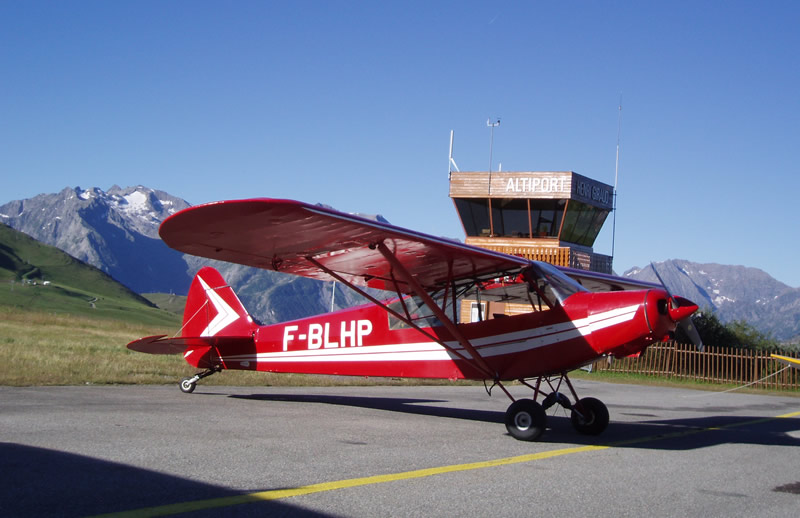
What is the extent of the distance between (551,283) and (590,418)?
193cm

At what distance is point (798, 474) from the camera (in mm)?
7441

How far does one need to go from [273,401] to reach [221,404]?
1.31m

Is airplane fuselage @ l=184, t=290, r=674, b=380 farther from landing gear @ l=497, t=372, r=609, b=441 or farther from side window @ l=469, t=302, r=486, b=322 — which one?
landing gear @ l=497, t=372, r=609, b=441

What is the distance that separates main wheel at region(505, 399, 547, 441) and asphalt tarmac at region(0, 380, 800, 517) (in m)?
0.15

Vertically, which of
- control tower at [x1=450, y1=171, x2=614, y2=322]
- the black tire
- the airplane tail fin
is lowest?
the black tire

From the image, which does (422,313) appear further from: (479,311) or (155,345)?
(155,345)

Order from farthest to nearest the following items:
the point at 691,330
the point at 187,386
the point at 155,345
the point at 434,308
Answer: the point at 187,386 → the point at 155,345 → the point at 691,330 → the point at 434,308

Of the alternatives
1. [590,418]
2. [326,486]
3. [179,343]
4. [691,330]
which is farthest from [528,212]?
[326,486]

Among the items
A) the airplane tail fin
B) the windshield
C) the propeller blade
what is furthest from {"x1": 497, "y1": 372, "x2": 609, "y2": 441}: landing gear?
the airplane tail fin

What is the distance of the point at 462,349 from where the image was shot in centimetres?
1045

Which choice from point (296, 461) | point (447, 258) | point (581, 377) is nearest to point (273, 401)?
point (447, 258)

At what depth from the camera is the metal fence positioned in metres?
26.5

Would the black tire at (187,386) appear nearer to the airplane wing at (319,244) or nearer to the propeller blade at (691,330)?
the airplane wing at (319,244)

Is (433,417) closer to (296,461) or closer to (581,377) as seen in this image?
(296,461)
